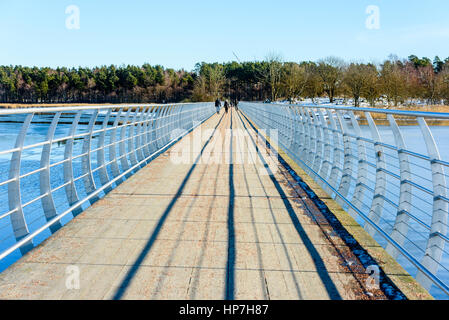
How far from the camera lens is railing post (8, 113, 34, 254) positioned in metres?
3.26

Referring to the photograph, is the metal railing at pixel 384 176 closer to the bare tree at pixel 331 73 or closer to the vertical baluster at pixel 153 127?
the vertical baluster at pixel 153 127

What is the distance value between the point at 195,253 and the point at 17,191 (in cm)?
A: 167

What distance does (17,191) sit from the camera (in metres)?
3.34

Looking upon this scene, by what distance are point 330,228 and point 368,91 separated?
53355mm

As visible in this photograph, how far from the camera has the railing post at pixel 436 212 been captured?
2.75 meters

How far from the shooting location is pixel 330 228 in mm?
4238

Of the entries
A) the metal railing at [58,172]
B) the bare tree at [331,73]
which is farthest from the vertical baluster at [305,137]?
the bare tree at [331,73]

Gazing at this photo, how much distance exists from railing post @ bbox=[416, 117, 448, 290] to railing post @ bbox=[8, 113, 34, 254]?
323cm

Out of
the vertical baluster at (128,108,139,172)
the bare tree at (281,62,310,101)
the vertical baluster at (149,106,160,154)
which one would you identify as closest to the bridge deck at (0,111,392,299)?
the vertical baluster at (128,108,139,172)

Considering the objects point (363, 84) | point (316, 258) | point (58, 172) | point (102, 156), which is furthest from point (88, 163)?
point (363, 84)

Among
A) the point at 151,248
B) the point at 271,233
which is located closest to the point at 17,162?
the point at 151,248

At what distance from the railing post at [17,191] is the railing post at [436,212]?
10.6 feet
